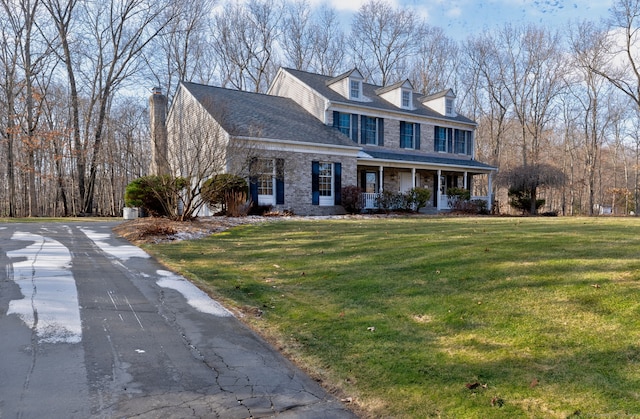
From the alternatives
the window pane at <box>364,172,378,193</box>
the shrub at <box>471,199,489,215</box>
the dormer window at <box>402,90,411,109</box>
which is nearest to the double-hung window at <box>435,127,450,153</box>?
the dormer window at <box>402,90,411,109</box>

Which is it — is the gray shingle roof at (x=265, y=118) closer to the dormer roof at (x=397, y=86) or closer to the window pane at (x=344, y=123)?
the window pane at (x=344, y=123)

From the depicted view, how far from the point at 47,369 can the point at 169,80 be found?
115 feet

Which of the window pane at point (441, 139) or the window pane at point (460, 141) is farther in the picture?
the window pane at point (460, 141)

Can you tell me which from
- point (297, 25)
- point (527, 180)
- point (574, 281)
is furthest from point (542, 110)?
point (574, 281)

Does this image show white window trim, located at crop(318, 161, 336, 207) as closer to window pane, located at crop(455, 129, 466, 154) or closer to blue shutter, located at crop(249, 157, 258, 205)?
blue shutter, located at crop(249, 157, 258, 205)

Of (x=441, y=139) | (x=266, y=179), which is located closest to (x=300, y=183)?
(x=266, y=179)

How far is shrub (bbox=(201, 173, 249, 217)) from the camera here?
15.0 m

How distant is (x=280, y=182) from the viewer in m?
18.8

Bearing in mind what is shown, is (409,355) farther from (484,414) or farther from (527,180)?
(527,180)

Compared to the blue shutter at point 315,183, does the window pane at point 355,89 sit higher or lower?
higher

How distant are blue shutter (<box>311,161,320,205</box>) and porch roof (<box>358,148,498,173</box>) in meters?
2.51

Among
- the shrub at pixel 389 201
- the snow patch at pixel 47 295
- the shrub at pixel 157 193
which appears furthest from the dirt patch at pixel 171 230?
the shrub at pixel 389 201

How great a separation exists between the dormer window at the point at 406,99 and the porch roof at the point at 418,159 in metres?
2.95

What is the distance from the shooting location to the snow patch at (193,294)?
5.17 m
